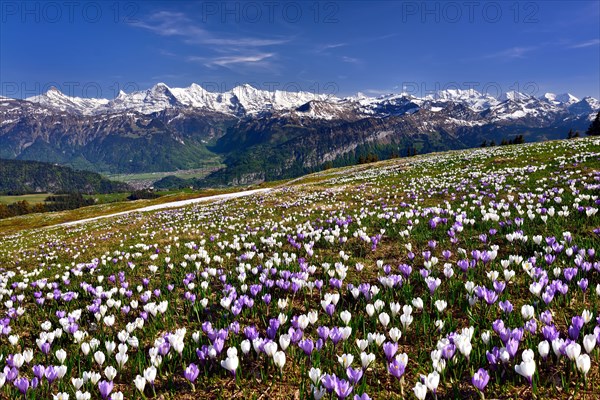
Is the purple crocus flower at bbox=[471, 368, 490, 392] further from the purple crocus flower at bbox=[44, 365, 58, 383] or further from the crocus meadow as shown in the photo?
the purple crocus flower at bbox=[44, 365, 58, 383]

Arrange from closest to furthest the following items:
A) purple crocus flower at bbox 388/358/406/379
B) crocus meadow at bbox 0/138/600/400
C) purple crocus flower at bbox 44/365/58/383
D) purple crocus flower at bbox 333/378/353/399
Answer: purple crocus flower at bbox 333/378/353/399, purple crocus flower at bbox 388/358/406/379, crocus meadow at bbox 0/138/600/400, purple crocus flower at bbox 44/365/58/383

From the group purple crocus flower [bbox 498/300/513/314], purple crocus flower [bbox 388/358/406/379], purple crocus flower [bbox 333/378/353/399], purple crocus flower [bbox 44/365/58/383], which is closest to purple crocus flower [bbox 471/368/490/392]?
purple crocus flower [bbox 388/358/406/379]

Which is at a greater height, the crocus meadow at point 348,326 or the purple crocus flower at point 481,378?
the purple crocus flower at point 481,378

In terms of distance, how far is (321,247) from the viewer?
29.0 ft

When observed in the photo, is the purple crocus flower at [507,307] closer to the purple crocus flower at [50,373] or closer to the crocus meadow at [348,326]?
the crocus meadow at [348,326]

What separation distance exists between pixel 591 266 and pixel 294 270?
182 inches

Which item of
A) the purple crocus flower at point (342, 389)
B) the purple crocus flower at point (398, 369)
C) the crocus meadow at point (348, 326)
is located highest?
the purple crocus flower at point (342, 389)

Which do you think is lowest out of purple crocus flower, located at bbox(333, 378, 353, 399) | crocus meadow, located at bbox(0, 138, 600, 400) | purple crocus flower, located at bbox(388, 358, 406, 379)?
crocus meadow, located at bbox(0, 138, 600, 400)

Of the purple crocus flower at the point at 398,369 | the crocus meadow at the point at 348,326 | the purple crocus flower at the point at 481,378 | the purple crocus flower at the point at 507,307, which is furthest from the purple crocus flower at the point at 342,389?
the purple crocus flower at the point at 507,307

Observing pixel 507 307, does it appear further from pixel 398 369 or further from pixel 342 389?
pixel 342 389

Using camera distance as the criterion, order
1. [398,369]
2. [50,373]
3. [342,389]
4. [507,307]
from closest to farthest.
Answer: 1. [342,389]
2. [398,369]
3. [50,373]
4. [507,307]

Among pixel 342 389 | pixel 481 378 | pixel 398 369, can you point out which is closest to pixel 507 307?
pixel 481 378

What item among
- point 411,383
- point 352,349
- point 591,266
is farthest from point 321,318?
point 591,266

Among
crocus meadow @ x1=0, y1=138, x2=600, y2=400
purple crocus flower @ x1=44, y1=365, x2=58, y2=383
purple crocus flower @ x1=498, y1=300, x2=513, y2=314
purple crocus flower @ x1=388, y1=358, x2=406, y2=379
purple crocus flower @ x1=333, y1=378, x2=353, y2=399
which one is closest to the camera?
purple crocus flower @ x1=333, y1=378, x2=353, y2=399
